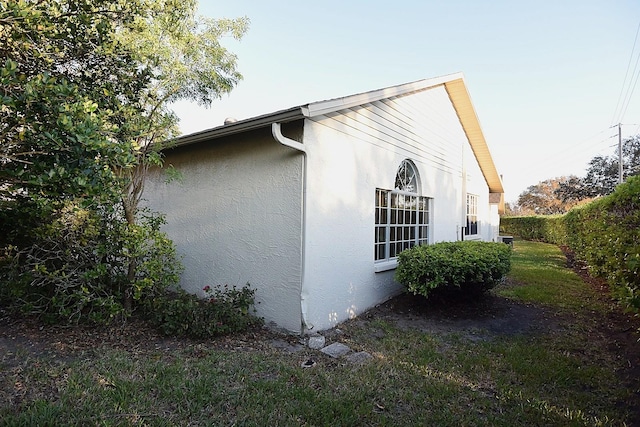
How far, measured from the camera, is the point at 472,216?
13086mm

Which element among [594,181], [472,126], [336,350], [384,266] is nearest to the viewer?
[336,350]

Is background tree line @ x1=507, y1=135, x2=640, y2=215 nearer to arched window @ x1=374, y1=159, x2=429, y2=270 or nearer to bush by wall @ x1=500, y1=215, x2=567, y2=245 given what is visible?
bush by wall @ x1=500, y1=215, x2=567, y2=245

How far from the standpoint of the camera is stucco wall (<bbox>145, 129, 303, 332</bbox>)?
5371 mm

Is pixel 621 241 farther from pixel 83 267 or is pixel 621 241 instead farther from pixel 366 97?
pixel 83 267

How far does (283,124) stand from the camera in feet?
18.1

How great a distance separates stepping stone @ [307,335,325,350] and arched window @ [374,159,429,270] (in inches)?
98.2

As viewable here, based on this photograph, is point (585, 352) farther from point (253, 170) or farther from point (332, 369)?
point (253, 170)

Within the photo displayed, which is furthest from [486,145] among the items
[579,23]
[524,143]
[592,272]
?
[524,143]

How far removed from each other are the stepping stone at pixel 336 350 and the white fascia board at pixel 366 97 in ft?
10.7

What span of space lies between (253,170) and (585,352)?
559cm

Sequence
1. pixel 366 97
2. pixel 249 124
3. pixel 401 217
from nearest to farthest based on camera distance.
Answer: pixel 249 124 < pixel 366 97 < pixel 401 217

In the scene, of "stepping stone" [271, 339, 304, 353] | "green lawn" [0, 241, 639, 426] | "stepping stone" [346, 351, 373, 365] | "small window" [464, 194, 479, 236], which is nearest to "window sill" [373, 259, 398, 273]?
"green lawn" [0, 241, 639, 426]

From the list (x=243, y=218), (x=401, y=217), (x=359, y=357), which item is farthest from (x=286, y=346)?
(x=401, y=217)

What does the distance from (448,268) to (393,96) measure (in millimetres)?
3714
